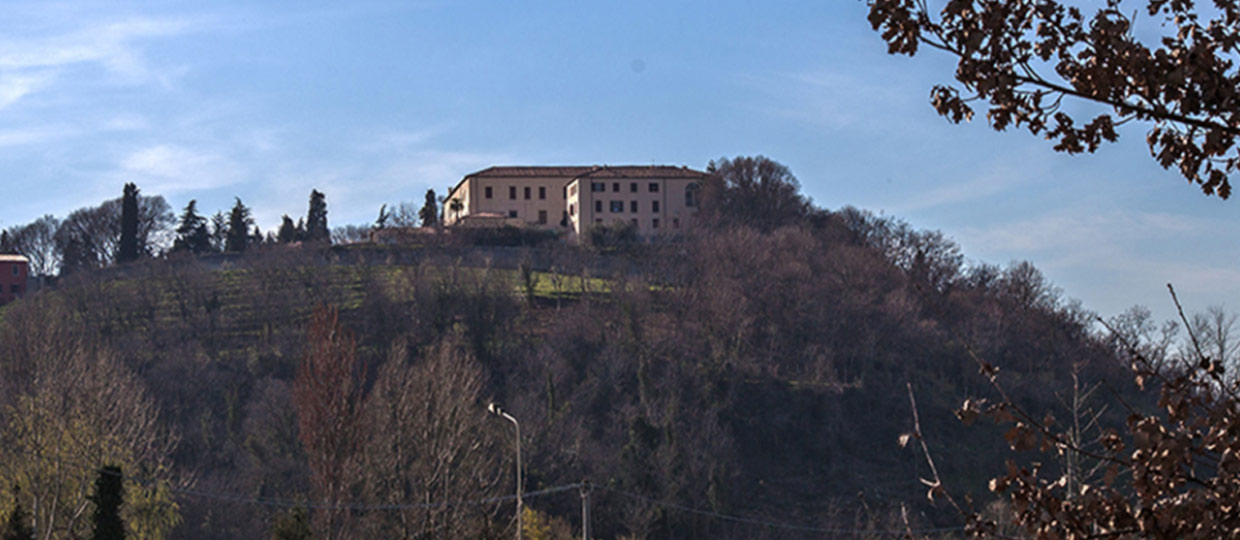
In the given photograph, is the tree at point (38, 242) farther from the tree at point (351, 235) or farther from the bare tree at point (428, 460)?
the bare tree at point (428, 460)

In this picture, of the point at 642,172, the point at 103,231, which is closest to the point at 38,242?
the point at 103,231

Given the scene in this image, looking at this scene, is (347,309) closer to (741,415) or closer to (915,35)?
(741,415)

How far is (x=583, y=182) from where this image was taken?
90438mm

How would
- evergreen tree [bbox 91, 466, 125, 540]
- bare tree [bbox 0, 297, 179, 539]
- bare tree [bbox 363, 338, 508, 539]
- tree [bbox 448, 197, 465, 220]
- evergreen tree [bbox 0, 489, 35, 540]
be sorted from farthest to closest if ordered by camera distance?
tree [bbox 448, 197, 465, 220] < bare tree [bbox 363, 338, 508, 539] < bare tree [bbox 0, 297, 179, 539] < evergreen tree [bbox 91, 466, 125, 540] < evergreen tree [bbox 0, 489, 35, 540]

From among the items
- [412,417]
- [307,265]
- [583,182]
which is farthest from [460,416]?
[583,182]

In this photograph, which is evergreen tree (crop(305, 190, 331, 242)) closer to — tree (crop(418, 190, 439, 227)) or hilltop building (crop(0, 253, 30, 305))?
tree (crop(418, 190, 439, 227))

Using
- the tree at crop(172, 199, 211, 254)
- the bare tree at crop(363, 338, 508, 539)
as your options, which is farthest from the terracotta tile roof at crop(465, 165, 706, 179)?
the bare tree at crop(363, 338, 508, 539)

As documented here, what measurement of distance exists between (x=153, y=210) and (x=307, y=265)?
26.9 m

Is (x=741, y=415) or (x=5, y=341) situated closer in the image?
(x=5, y=341)

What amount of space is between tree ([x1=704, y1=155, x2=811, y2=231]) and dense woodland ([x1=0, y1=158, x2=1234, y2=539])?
242 millimetres

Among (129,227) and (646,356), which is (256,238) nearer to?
(129,227)

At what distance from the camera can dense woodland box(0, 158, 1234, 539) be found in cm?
3288

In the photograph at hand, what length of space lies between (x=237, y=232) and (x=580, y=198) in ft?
80.7

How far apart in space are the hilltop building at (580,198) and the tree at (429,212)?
1510 mm
